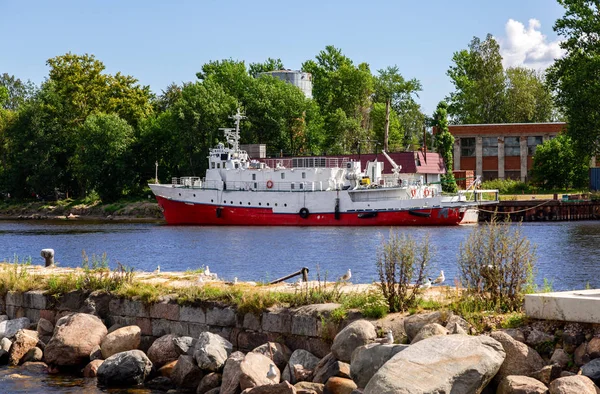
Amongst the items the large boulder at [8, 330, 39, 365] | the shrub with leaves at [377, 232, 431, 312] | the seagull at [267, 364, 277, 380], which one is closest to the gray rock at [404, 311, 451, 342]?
the shrub with leaves at [377, 232, 431, 312]

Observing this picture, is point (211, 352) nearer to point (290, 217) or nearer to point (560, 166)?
point (290, 217)

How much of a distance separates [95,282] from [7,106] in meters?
125

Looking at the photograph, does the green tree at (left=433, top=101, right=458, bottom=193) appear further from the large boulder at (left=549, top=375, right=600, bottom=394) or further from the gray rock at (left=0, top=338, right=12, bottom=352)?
the large boulder at (left=549, top=375, right=600, bottom=394)

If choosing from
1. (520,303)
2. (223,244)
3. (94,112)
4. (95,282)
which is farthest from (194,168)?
(520,303)

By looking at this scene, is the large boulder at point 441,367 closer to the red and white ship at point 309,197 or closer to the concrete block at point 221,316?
the concrete block at point 221,316

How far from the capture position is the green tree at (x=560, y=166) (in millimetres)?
73312

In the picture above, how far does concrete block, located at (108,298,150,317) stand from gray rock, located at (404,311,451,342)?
5.62 metres

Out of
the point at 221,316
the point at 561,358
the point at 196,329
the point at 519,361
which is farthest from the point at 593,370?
the point at 196,329

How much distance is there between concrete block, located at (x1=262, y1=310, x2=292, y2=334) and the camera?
46.9 ft

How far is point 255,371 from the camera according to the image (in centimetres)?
1299

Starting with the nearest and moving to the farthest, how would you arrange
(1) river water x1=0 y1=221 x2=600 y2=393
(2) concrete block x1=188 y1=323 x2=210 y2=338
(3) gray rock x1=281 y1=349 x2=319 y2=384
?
(3) gray rock x1=281 y1=349 x2=319 y2=384, (2) concrete block x1=188 y1=323 x2=210 y2=338, (1) river water x1=0 y1=221 x2=600 y2=393

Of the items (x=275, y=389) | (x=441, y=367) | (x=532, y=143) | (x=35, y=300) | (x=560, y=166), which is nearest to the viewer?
(x=441, y=367)

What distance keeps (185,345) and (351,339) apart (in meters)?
3.41

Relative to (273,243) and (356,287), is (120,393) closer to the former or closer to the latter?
(356,287)
